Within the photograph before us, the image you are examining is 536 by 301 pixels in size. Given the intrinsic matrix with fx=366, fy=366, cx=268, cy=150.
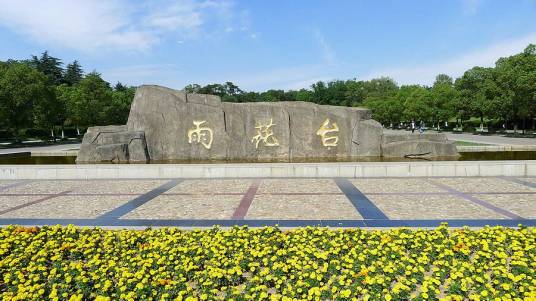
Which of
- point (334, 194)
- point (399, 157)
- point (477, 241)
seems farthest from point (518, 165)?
point (477, 241)

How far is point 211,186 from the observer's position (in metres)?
11.5

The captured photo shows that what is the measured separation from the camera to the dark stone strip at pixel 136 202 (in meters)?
8.17

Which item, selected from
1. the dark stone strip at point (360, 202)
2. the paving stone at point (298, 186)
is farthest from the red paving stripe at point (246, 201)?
the dark stone strip at point (360, 202)

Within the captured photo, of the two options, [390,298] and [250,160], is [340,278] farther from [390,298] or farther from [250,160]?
[250,160]

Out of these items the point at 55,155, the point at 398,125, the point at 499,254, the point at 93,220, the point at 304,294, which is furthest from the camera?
the point at 398,125

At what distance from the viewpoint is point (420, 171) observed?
41.0 feet

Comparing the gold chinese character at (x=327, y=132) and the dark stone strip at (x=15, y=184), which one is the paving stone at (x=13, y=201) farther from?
the gold chinese character at (x=327, y=132)

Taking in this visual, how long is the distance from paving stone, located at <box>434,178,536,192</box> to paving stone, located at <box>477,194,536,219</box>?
777mm

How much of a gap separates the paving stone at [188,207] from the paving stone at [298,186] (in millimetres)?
1386

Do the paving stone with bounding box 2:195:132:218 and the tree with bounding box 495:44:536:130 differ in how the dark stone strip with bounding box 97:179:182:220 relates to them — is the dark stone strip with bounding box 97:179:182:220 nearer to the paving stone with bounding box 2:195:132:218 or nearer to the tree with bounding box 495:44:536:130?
the paving stone with bounding box 2:195:132:218

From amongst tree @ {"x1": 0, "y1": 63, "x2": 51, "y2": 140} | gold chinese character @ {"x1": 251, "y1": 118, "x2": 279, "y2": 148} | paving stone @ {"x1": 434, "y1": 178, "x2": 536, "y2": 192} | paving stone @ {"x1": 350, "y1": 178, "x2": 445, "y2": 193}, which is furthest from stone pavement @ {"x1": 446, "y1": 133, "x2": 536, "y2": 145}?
tree @ {"x1": 0, "y1": 63, "x2": 51, "y2": 140}

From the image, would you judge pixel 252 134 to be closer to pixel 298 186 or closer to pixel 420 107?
pixel 298 186

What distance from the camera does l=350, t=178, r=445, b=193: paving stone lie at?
33.8 ft

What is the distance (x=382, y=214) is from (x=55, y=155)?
68.3 feet
